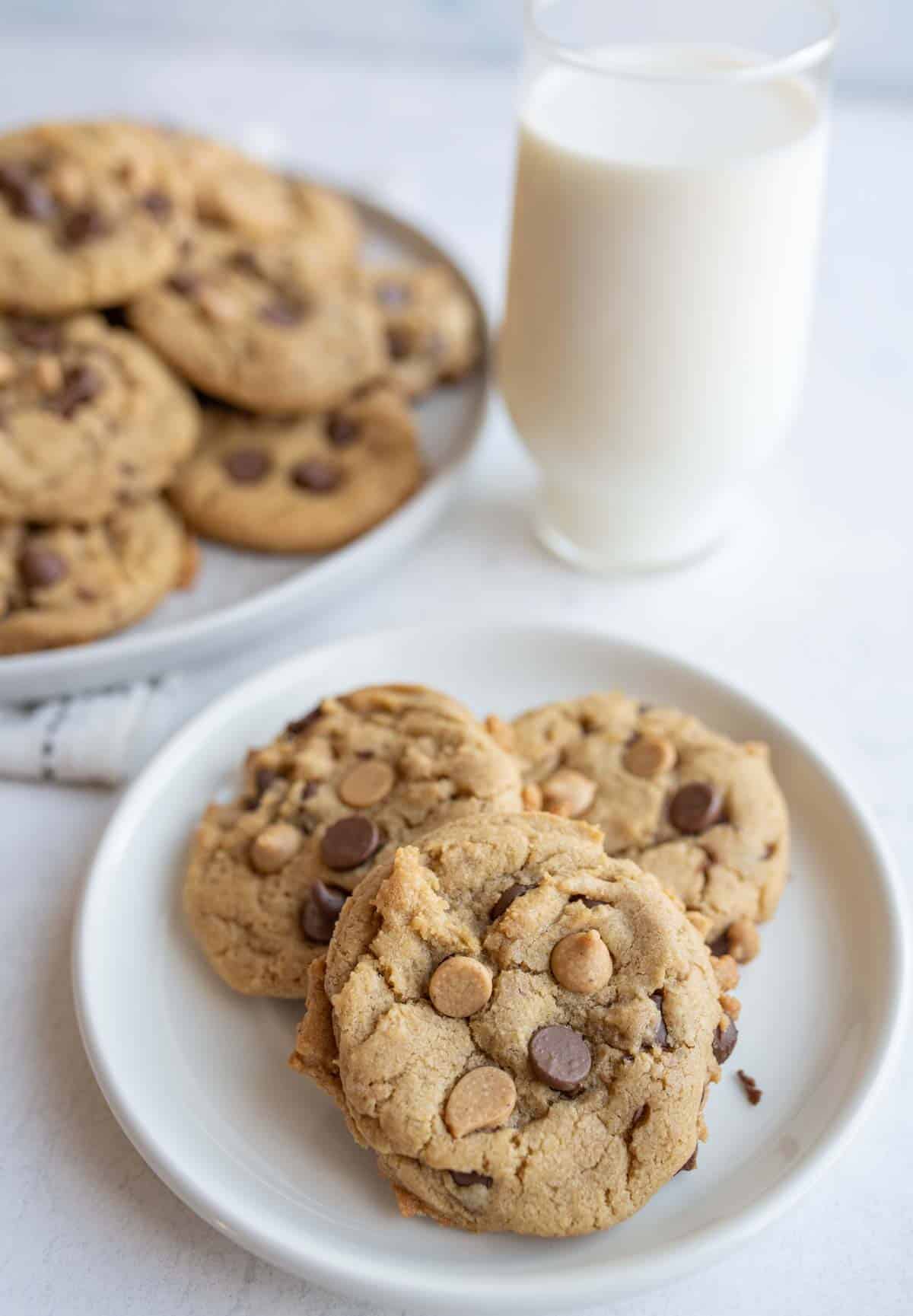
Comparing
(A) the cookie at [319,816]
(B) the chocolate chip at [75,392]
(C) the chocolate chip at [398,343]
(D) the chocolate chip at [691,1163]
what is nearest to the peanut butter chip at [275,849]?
(A) the cookie at [319,816]

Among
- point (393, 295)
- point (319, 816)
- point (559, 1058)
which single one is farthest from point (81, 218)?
point (559, 1058)

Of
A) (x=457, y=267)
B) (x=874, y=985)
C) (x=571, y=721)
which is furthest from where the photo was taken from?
(x=457, y=267)

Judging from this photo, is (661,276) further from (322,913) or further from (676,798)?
(322,913)

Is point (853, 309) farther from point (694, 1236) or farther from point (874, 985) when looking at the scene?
point (694, 1236)

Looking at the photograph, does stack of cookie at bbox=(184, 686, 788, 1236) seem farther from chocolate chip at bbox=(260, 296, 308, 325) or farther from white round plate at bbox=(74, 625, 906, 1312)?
chocolate chip at bbox=(260, 296, 308, 325)

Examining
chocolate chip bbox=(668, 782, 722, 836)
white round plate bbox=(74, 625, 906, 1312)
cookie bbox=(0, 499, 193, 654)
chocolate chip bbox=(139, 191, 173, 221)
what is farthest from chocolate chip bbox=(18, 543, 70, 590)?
chocolate chip bbox=(668, 782, 722, 836)

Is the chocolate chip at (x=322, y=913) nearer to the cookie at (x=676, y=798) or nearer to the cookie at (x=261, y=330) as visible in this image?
the cookie at (x=676, y=798)

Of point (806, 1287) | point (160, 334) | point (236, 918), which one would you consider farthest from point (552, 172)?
point (806, 1287)
